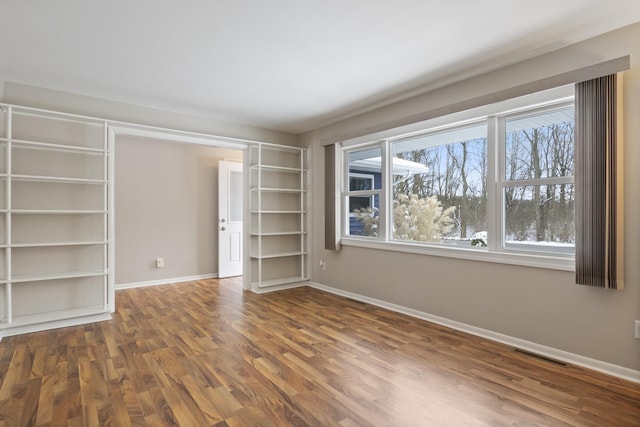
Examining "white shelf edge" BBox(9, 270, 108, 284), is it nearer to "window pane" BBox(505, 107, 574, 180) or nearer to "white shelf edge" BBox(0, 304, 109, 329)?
"white shelf edge" BBox(0, 304, 109, 329)

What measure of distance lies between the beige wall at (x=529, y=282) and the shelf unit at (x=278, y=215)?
1261mm

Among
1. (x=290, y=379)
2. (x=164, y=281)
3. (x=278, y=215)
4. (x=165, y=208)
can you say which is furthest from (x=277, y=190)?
(x=290, y=379)

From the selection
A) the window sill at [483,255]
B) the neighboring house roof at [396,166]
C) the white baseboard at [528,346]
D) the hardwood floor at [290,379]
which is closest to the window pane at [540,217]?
the window sill at [483,255]

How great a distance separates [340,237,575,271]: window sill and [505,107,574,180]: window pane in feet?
2.23

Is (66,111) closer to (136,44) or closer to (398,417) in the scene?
(136,44)

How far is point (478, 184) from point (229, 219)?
4196 millimetres

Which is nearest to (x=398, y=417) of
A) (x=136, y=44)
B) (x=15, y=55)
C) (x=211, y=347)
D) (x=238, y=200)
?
(x=211, y=347)

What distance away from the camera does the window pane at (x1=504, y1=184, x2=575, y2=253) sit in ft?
8.70

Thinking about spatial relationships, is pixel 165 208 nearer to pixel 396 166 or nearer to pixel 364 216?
pixel 364 216

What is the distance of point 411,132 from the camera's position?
3.79 meters

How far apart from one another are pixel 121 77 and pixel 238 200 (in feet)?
10.2

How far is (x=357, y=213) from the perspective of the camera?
4656 millimetres

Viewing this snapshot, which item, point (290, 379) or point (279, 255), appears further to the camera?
point (279, 255)

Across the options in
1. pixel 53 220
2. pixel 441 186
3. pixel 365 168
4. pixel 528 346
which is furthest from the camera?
pixel 365 168
